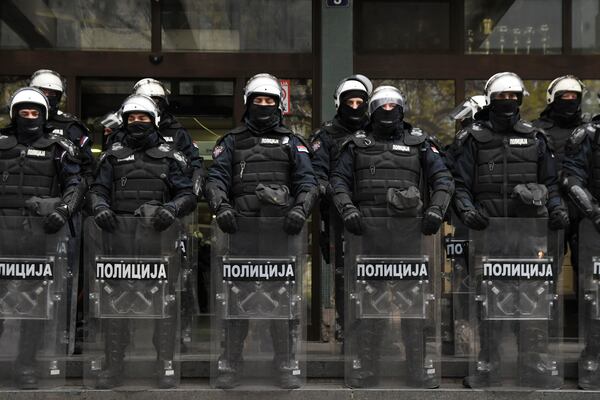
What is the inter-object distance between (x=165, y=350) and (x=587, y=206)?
132 inches

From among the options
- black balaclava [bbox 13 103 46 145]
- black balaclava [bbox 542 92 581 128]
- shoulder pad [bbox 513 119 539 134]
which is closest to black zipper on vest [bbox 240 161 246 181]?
black balaclava [bbox 13 103 46 145]

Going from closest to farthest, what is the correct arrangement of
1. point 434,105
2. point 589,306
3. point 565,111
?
1. point 589,306
2. point 565,111
3. point 434,105

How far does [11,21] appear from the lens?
9352mm

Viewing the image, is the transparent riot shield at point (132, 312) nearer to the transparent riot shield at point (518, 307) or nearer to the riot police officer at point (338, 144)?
the riot police officer at point (338, 144)

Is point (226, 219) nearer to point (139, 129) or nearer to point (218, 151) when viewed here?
point (218, 151)

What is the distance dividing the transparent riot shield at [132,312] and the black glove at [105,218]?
48 mm

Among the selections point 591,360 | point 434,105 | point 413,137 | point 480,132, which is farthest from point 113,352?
point 434,105

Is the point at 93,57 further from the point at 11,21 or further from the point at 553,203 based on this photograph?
the point at 553,203

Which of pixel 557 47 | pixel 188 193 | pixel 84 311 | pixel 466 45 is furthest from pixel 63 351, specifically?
pixel 557 47

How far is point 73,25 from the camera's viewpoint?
9430 millimetres

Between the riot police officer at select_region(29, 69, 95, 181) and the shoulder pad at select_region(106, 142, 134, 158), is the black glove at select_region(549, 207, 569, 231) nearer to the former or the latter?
the shoulder pad at select_region(106, 142, 134, 158)

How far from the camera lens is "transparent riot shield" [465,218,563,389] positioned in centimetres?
650

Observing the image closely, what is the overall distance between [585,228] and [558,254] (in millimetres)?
301

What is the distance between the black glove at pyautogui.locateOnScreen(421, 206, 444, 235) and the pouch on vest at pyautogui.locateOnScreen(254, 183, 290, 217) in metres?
1.05
